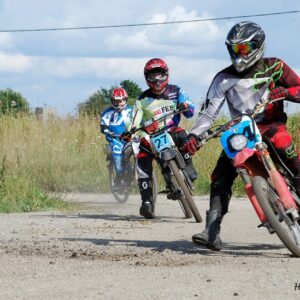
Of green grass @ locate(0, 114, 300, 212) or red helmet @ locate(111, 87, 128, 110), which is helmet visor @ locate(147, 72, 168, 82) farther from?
red helmet @ locate(111, 87, 128, 110)

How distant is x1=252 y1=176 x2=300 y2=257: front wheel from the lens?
25.8ft

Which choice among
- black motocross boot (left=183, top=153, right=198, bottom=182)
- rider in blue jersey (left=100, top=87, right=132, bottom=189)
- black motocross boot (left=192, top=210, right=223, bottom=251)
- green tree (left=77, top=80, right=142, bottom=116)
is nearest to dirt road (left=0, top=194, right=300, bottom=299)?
black motocross boot (left=192, top=210, right=223, bottom=251)

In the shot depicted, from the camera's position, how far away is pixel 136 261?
8117 mm

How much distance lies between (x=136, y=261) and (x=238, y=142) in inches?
50.2

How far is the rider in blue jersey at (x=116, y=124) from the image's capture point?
16.8 meters

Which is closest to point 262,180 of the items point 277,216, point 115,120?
point 277,216

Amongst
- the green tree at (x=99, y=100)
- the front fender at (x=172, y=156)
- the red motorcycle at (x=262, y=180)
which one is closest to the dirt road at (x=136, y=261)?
the red motorcycle at (x=262, y=180)

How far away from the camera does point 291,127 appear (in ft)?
64.5

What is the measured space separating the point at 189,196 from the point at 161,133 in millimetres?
985

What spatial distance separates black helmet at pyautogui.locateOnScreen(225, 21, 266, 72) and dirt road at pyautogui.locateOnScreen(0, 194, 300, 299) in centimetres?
163

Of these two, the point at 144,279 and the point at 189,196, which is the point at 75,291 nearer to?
the point at 144,279

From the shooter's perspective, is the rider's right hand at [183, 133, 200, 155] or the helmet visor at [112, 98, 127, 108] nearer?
the rider's right hand at [183, 133, 200, 155]

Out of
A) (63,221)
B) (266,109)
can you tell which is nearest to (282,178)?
(266,109)

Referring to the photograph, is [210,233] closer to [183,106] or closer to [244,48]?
[244,48]
